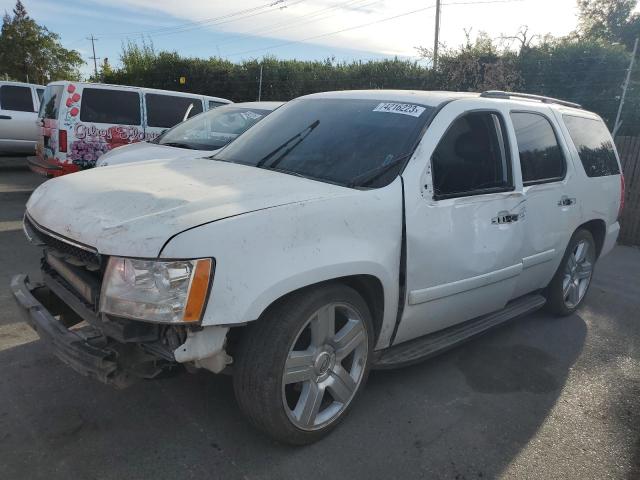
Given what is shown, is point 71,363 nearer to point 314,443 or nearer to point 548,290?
point 314,443

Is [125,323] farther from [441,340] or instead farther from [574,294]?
[574,294]

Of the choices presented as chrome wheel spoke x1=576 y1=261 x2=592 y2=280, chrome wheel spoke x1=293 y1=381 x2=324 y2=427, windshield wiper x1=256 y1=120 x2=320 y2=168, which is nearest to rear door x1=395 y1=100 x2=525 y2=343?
chrome wheel spoke x1=293 y1=381 x2=324 y2=427

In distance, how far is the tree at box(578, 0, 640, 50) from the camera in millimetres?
39031

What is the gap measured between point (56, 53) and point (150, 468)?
43.4 m

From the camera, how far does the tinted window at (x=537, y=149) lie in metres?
3.84

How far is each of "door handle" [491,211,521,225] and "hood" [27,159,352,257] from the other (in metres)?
1.24

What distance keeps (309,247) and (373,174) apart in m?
0.75

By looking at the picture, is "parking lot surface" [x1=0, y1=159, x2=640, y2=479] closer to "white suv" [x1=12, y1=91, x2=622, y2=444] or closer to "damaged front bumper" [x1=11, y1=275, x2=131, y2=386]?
"white suv" [x1=12, y1=91, x2=622, y2=444]

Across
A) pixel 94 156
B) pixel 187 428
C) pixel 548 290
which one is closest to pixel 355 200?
pixel 187 428

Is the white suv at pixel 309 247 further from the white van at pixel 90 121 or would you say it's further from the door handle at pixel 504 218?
A: the white van at pixel 90 121

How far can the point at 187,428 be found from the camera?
9.18 feet

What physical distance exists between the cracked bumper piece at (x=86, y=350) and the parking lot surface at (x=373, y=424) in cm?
50

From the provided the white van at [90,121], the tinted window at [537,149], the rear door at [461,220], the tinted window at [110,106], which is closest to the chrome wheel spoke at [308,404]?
the rear door at [461,220]

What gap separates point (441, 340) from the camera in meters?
3.39
